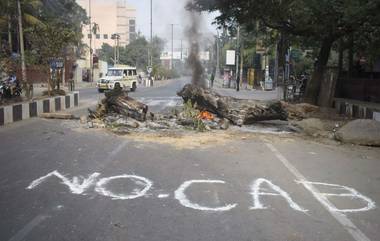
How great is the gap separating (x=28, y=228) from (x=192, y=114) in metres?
10.2

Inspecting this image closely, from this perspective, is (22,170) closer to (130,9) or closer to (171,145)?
(171,145)

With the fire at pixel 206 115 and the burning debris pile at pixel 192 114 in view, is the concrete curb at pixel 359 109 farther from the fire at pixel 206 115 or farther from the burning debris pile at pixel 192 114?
the fire at pixel 206 115

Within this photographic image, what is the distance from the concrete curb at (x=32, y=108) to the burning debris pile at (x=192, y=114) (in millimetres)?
2290

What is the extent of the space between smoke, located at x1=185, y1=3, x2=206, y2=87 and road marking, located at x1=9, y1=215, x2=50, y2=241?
44.4 ft

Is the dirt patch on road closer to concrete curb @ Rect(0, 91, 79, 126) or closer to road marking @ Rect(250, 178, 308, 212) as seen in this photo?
road marking @ Rect(250, 178, 308, 212)

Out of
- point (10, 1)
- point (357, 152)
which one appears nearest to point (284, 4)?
point (357, 152)

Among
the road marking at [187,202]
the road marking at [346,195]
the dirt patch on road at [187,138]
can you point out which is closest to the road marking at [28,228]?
the road marking at [187,202]

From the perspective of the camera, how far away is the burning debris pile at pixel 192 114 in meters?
14.4

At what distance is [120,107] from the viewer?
51.0 feet

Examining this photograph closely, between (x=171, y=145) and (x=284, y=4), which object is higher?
(x=284, y=4)

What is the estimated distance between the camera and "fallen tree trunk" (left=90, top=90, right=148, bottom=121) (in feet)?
49.9

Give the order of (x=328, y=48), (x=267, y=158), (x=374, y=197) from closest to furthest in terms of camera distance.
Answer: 1. (x=374, y=197)
2. (x=267, y=158)
3. (x=328, y=48)

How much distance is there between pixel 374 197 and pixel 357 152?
13.9 ft

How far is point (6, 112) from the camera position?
15008 millimetres
